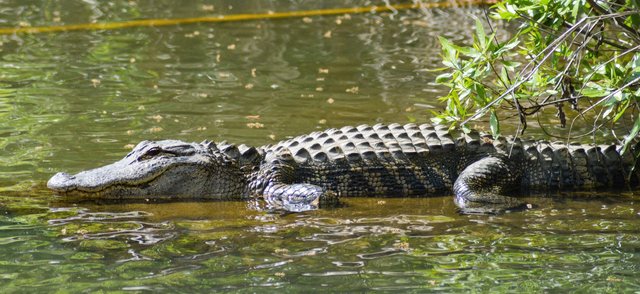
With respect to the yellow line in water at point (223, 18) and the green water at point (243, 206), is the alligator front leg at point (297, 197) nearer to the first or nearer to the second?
the green water at point (243, 206)

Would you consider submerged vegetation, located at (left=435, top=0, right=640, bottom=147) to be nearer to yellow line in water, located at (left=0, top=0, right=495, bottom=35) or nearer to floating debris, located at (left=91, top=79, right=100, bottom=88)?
floating debris, located at (left=91, top=79, right=100, bottom=88)

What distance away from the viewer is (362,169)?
790cm

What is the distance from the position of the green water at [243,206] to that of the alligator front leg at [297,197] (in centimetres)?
16

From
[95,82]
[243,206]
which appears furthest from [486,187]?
[95,82]

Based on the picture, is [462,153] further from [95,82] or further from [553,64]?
[95,82]

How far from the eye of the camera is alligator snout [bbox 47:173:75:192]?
24.8ft

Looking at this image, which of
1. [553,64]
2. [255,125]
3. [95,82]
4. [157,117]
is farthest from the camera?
[95,82]

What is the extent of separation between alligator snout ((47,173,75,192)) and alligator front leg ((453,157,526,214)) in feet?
9.48

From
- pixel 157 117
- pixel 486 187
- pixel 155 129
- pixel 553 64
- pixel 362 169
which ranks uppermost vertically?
pixel 553 64

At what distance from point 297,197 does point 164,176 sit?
3.48ft

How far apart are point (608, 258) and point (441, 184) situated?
2.18 meters

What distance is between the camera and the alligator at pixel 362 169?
775 cm

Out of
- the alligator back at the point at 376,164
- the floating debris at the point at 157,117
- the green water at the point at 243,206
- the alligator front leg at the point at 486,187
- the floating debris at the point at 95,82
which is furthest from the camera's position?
the floating debris at the point at 95,82

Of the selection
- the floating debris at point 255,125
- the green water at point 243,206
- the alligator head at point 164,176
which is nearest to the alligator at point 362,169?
Result: the alligator head at point 164,176
